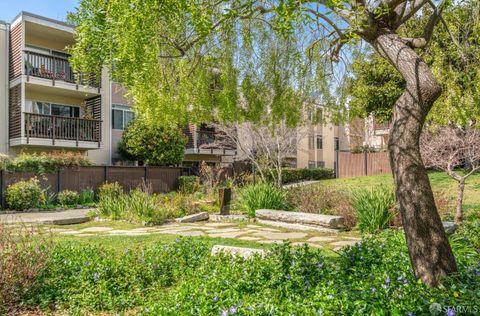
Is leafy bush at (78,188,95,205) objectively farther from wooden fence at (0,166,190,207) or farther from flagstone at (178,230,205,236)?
flagstone at (178,230,205,236)

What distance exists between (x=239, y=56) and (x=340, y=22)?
2521 mm

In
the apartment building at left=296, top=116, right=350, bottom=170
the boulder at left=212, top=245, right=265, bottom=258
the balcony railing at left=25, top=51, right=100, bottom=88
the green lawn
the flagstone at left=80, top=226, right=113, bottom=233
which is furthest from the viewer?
the apartment building at left=296, top=116, right=350, bottom=170

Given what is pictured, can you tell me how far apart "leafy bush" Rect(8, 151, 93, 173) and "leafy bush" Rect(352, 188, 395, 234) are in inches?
525

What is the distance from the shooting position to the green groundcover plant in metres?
3.08

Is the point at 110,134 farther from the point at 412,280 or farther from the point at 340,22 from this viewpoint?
the point at 412,280

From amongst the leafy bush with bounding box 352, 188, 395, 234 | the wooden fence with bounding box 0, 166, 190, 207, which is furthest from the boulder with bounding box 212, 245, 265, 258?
the wooden fence with bounding box 0, 166, 190, 207

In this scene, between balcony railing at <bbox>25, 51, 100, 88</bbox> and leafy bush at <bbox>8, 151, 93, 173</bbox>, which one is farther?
balcony railing at <bbox>25, 51, 100, 88</bbox>

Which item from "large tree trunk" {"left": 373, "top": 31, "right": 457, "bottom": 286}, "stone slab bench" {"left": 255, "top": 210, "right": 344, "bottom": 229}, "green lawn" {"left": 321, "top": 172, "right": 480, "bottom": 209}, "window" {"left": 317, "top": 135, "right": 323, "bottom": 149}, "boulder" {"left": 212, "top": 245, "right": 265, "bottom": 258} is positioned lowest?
"stone slab bench" {"left": 255, "top": 210, "right": 344, "bottom": 229}

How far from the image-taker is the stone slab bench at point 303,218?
28.8ft

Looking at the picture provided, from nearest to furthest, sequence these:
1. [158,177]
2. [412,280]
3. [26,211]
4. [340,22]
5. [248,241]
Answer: [412,280] < [248,241] < [340,22] < [26,211] < [158,177]

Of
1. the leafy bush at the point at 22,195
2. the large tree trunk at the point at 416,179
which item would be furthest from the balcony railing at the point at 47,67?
the large tree trunk at the point at 416,179

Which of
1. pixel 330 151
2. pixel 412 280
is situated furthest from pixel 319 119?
pixel 330 151

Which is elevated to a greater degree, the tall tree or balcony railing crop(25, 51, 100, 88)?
balcony railing crop(25, 51, 100, 88)

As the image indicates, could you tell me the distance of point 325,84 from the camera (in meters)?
10.0
